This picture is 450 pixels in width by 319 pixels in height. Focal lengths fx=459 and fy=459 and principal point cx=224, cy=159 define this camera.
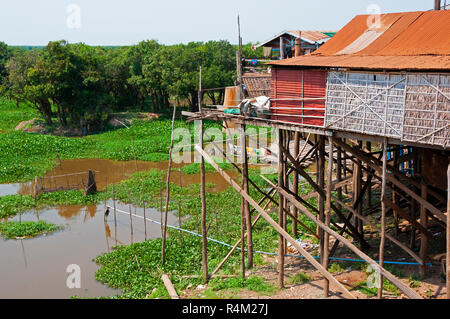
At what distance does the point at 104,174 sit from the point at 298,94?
17.4 m

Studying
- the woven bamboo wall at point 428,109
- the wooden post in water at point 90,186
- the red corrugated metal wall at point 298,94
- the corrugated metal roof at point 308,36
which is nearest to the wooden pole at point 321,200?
the red corrugated metal wall at point 298,94

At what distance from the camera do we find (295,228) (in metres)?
15.9

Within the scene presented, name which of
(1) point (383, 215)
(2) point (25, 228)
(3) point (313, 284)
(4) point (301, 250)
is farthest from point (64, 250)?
(1) point (383, 215)

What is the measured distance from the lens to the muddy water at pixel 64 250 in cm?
1474

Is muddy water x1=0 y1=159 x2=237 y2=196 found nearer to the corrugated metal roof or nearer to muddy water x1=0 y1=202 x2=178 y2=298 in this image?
muddy water x1=0 y1=202 x2=178 y2=298

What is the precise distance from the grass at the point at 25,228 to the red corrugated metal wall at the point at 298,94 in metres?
11.7

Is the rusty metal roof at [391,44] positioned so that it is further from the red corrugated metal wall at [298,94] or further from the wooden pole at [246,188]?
the wooden pole at [246,188]

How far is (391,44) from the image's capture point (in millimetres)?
12305

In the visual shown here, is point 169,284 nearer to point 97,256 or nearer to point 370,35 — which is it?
point 97,256

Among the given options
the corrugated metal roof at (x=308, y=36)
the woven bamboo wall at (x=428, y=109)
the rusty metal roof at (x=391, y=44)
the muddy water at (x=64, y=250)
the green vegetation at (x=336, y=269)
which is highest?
the corrugated metal roof at (x=308, y=36)
